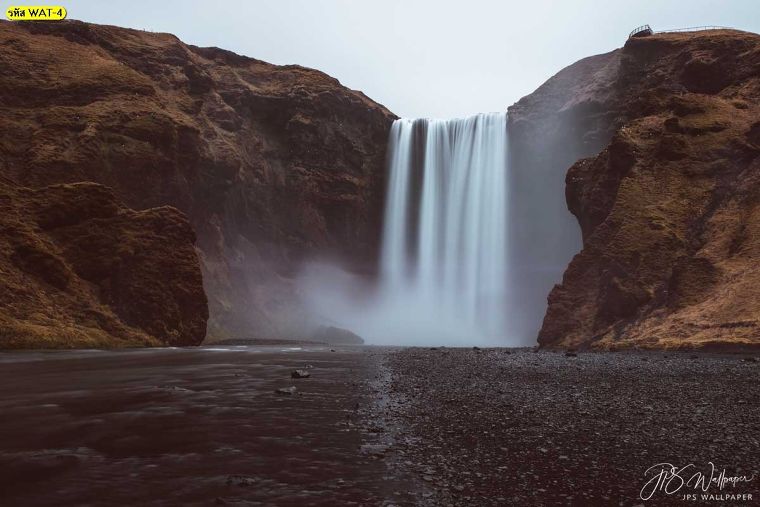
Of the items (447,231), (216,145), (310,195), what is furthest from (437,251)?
(216,145)

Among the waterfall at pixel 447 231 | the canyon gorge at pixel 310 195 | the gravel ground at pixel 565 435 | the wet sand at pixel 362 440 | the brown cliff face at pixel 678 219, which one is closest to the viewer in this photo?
the wet sand at pixel 362 440

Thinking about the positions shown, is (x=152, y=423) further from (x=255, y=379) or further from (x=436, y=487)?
(x=255, y=379)

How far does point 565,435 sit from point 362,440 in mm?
3021

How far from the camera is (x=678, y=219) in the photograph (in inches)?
1375

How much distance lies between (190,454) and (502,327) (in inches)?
2903

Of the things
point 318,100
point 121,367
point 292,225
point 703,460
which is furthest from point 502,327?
point 703,460

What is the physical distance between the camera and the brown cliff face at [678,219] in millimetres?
27609

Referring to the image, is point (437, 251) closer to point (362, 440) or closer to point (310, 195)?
point (310, 195)

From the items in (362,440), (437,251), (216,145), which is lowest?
(362,440)

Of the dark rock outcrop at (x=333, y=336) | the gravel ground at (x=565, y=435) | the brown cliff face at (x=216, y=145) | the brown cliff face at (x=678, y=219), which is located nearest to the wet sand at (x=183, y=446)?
the gravel ground at (x=565, y=435)

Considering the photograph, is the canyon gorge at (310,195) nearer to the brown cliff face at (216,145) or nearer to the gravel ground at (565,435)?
the brown cliff face at (216,145)

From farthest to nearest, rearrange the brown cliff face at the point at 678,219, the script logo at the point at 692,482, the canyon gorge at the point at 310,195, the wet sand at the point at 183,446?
the canyon gorge at the point at 310,195, the brown cliff face at the point at 678,219, the script logo at the point at 692,482, the wet sand at the point at 183,446

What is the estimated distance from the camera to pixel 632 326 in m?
30.2

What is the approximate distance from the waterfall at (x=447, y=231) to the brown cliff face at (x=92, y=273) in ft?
142
